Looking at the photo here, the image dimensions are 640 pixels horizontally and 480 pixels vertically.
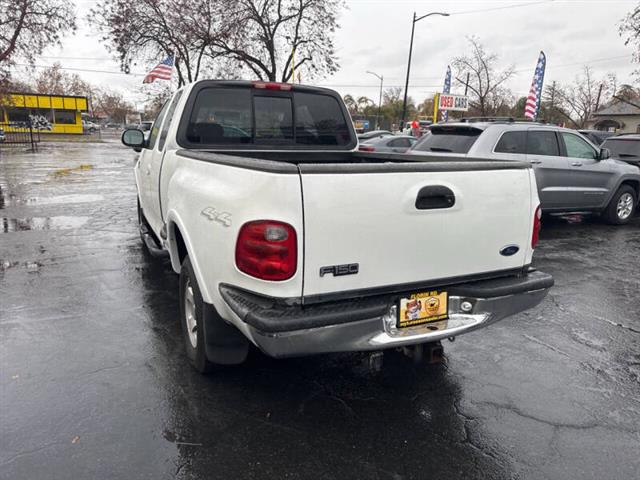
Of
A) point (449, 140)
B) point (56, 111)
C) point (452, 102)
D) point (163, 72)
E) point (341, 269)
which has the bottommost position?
point (341, 269)

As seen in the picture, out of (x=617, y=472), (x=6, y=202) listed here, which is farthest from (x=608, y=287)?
(x=6, y=202)

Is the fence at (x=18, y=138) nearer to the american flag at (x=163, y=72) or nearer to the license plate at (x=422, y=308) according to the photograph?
the american flag at (x=163, y=72)

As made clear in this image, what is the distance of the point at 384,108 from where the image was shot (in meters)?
81.7

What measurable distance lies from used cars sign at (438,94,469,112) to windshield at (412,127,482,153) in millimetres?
14675

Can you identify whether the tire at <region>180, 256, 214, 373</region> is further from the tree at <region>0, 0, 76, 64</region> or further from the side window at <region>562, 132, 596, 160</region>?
the tree at <region>0, 0, 76, 64</region>

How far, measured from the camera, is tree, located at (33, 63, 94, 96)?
7693 centimetres

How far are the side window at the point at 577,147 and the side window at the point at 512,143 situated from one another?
43.5 inches

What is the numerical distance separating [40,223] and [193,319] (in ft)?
20.6

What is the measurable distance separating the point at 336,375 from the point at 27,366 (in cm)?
221

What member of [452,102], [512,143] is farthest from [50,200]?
[452,102]

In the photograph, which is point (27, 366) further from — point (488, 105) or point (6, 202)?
point (488, 105)

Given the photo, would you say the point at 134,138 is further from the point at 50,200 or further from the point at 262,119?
the point at 50,200

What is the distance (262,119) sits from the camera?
14.7 feet

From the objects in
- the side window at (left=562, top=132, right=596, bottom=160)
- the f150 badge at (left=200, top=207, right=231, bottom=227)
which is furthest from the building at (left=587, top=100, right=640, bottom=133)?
the f150 badge at (left=200, top=207, right=231, bottom=227)
